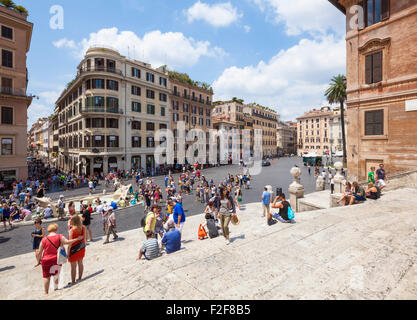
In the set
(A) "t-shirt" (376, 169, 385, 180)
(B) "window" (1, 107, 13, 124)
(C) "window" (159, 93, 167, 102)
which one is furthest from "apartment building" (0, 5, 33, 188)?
(A) "t-shirt" (376, 169, 385, 180)

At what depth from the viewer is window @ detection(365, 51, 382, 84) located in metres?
15.6

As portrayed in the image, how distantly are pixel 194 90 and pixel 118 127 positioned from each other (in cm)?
2080

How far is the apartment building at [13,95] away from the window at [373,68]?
34.2 metres

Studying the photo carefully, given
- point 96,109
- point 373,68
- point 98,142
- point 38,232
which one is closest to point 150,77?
point 96,109

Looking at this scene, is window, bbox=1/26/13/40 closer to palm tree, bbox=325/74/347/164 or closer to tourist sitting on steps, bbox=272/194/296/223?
tourist sitting on steps, bbox=272/194/296/223

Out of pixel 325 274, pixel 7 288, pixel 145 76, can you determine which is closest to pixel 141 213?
pixel 7 288

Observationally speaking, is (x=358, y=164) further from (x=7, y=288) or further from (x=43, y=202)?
(x=43, y=202)

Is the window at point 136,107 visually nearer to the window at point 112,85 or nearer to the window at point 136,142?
the window at point 112,85

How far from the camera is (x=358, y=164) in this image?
16.9 meters

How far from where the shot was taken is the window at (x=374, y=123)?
1556 centimetres

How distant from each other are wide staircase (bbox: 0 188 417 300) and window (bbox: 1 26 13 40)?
2883cm

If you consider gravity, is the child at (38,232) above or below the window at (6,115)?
below

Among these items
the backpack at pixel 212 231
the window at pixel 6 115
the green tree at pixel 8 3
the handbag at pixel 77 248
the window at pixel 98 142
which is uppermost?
the green tree at pixel 8 3

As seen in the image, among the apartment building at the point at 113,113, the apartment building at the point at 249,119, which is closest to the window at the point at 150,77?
the apartment building at the point at 113,113
